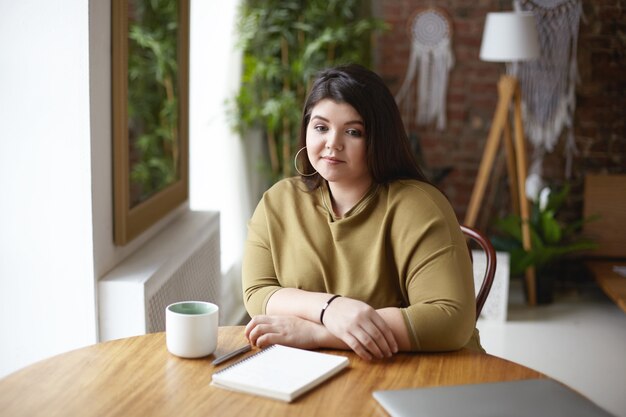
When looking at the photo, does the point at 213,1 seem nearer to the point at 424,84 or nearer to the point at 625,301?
the point at 424,84

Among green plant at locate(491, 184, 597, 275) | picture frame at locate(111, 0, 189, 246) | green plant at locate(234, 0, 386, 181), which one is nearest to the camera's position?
picture frame at locate(111, 0, 189, 246)

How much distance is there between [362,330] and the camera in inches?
59.0

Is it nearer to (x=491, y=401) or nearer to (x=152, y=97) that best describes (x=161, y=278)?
(x=152, y=97)

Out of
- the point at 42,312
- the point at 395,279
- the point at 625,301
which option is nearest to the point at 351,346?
the point at 395,279

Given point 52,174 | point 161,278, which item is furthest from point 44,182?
point 161,278

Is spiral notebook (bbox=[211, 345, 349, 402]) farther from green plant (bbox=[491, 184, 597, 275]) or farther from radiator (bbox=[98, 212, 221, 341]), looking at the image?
green plant (bbox=[491, 184, 597, 275])

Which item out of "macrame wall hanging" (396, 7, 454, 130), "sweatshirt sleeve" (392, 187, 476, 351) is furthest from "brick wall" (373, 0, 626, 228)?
"sweatshirt sleeve" (392, 187, 476, 351)

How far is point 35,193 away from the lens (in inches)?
85.1

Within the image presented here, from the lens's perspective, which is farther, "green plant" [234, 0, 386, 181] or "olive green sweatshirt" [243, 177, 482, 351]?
"green plant" [234, 0, 386, 181]

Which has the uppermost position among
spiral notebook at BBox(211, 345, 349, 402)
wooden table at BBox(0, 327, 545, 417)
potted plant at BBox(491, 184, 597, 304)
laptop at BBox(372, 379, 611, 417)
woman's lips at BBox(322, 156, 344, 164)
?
woman's lips at BBox(322, 156, 344, 164)

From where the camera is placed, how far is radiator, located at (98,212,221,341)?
7.34 feet

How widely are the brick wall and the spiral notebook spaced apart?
3.49 m

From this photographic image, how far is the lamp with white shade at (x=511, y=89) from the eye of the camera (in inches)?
161

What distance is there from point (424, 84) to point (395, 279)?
3.14 m
